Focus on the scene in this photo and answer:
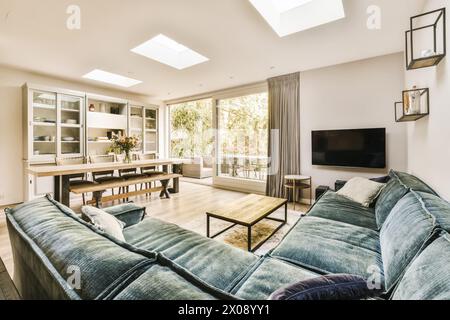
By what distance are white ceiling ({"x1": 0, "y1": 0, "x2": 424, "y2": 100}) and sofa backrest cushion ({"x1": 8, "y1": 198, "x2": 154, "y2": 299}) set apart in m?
2.26

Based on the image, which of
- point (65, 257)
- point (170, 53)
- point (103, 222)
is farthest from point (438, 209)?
point (170, 53)

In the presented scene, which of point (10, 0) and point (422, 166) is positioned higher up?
point (10, 0)

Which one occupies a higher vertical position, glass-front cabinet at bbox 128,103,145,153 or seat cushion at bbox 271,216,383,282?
glass-front cabinet at bbox 128,103,145,153

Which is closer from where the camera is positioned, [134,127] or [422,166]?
[422,166]

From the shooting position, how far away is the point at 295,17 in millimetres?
2650

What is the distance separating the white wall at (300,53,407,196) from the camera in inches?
134

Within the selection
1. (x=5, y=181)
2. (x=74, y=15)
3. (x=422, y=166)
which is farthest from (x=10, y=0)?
(x=422, y=166)

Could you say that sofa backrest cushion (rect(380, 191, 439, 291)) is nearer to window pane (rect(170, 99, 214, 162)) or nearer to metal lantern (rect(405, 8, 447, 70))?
metal lantern (rect(405, 8, 447, 70))

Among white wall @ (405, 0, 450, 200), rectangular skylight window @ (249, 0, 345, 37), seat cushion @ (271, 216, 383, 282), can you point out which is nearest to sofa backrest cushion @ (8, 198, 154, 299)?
seat cushion @ (271, 216, 383, 282)

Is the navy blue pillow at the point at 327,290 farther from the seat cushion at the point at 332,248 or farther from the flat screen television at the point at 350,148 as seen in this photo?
the flat screen television at the point at 350,148

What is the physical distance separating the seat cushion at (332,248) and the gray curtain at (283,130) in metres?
2.60

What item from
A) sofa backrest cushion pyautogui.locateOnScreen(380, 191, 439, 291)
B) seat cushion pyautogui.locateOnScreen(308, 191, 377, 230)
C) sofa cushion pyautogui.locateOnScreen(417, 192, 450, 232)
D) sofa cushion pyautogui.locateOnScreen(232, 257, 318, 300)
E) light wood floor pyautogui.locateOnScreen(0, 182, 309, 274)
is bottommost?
light wood floor pyautogui.locateOnScreen(0, 182, 309, 274)
